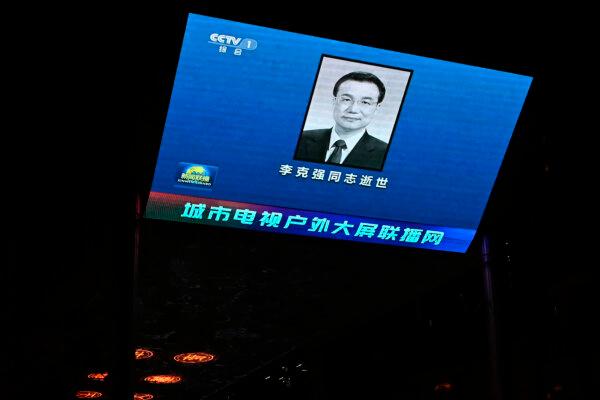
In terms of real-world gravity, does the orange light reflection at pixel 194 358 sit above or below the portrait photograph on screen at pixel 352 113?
below

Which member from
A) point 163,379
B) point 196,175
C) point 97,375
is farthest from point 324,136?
point 163,379

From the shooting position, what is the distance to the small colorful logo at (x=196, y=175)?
6.63m

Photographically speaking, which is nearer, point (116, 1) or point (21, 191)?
point (116, 1)

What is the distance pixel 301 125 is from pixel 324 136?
0.76 ft

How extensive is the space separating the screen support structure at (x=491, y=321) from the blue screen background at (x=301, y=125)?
3.02 ft

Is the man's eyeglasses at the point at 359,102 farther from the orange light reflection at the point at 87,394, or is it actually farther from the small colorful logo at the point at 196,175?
the orange light reflection at the point at 87,394

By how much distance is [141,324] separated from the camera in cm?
1183

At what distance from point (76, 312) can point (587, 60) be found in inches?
300

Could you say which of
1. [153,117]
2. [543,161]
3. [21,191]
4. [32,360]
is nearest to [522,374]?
[543,161]

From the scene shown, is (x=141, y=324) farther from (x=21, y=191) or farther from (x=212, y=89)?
(x=212, y=89)

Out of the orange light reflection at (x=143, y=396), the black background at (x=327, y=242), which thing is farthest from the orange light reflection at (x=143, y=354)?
the orange light reflection at (x=143, y=396)

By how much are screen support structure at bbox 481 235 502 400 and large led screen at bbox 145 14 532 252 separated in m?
1.00

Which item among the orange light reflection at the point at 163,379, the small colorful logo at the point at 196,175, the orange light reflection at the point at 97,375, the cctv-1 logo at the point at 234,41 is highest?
the cctv-1 logo at the point at 234,41

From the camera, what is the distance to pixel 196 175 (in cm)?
667
